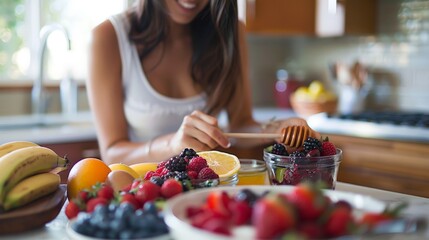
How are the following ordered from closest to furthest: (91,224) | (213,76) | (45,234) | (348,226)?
(348,226) < (91,224) < (45,234) < (213,76)

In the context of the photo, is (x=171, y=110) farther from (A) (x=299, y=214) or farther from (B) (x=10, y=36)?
(B) (x=10, y=36)

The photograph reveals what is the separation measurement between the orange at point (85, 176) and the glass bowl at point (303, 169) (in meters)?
0.33

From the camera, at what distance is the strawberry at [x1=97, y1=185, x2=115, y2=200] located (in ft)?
2.86

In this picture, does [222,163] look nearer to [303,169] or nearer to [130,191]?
[303,169]

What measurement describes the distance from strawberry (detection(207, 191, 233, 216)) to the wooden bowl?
7.88 ft

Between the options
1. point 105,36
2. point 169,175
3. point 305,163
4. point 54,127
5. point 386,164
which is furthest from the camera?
point 54,127

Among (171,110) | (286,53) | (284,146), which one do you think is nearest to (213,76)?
(171,110)

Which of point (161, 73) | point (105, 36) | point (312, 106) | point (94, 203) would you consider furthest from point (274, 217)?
point (312, 106)

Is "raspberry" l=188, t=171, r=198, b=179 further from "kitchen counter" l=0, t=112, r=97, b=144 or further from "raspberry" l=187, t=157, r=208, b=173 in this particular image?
"kitchen counter" l=0, t=112, r=97, b=144

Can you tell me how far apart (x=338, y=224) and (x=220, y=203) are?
0.51ft

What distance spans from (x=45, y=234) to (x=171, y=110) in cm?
94

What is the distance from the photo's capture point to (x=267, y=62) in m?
3.75

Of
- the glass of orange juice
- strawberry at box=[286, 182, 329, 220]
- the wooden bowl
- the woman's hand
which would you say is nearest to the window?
the wooden bowl

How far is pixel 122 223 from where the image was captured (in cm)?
75
